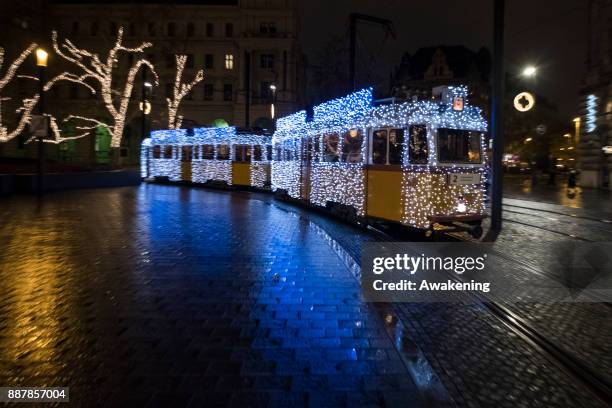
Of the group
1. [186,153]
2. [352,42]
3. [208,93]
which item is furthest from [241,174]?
[208,93]

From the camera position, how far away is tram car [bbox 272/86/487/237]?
1166 cm

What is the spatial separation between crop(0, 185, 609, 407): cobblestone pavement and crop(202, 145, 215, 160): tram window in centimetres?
2211

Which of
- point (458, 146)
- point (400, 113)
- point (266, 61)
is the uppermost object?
point (266, 61)

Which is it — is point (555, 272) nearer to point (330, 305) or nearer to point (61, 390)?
point (330, 305)

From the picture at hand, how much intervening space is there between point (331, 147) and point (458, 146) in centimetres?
518

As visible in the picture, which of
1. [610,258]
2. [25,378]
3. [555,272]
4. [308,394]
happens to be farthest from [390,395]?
[610,258]

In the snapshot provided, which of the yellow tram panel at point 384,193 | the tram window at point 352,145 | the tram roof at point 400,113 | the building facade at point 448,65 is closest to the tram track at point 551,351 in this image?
the yellow tram panel at point 384,193

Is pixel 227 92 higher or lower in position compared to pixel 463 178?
higher

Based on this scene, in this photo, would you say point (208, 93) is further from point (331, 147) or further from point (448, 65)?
point (331, 147)

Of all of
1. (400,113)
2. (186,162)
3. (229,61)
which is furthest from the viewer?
(229,61)

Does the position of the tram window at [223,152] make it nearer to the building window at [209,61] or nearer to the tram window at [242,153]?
the tram window at [242,153]

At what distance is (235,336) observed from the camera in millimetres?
5645

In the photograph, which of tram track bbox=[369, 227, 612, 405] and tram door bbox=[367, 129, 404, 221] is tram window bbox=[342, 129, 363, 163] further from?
tram track bbox=[369, 227, 612, 405]

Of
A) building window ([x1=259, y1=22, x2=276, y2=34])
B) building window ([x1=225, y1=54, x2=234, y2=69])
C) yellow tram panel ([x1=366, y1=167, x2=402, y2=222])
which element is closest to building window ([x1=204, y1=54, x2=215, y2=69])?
building window ([x1=225, y1=54, x2=234, y2=69])
